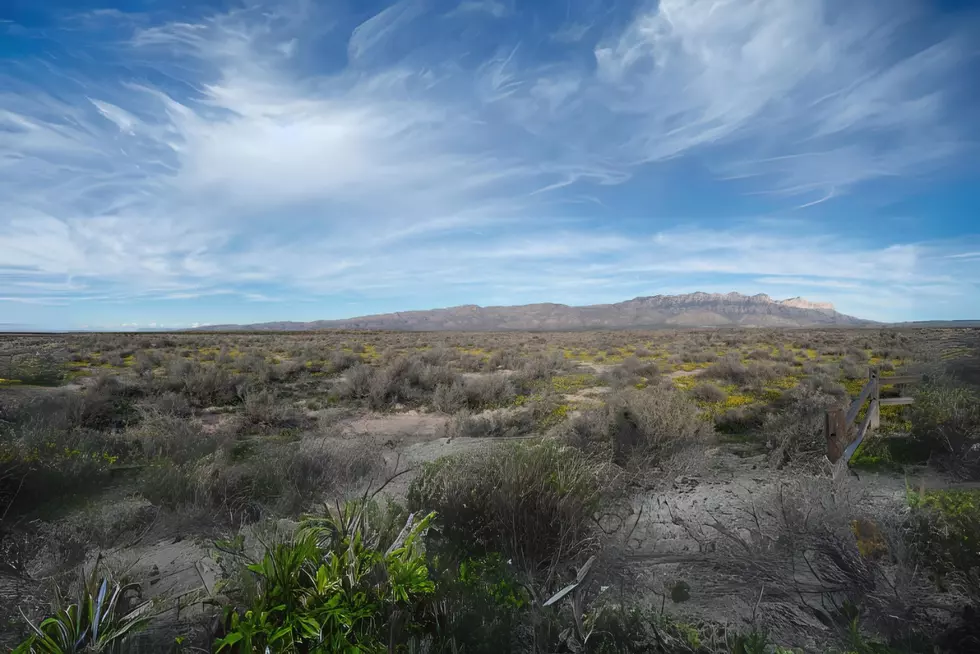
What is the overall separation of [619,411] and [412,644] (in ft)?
23.8

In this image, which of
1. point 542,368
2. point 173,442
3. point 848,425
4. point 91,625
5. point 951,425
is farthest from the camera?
point 542,368

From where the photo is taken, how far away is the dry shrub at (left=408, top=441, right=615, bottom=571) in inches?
169

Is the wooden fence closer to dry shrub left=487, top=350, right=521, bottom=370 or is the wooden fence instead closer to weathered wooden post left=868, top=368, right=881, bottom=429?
weathered wooden post left=868, top=368, right=881, bottom=429

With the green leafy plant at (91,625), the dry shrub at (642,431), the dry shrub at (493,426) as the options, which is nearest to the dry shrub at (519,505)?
the dry shrub at (642,431)

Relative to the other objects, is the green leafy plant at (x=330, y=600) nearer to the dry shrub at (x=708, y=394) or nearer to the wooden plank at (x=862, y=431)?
the wooden plank at (x=862, y=431)

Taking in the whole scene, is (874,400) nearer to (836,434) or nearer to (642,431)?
(836,434)

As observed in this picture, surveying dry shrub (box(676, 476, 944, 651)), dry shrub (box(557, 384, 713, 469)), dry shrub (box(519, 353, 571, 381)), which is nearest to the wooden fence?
dry shrub (box(676, 476, 944, 651))

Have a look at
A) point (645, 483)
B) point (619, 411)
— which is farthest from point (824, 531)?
point (619, 411)

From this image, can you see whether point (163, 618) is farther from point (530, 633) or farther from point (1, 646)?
point (530, 633)

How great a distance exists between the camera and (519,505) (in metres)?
4.46

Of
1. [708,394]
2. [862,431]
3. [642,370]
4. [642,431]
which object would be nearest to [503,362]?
[642,370]

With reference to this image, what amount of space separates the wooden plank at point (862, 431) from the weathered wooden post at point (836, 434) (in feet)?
0.36

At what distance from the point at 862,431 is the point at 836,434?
5.95 feet

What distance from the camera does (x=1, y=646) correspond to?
301 centimetres
